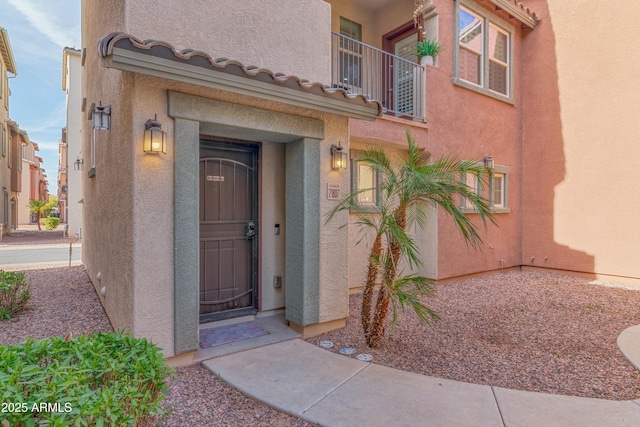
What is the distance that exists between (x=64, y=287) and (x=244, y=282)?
490 centimetres

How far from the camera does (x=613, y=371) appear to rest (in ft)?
13.0

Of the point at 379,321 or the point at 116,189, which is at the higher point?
the point at 116,189

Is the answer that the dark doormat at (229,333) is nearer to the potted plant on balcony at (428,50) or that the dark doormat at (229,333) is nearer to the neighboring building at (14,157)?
the potted plant on balcony at (428,50)

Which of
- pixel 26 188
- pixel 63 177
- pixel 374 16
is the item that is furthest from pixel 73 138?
pixel 26 188

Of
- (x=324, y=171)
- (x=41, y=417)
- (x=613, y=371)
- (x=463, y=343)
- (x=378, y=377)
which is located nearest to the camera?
(x=41, y=417)

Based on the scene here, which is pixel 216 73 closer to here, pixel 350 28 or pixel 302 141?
pixel 302 141

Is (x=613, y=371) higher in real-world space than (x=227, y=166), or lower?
lower

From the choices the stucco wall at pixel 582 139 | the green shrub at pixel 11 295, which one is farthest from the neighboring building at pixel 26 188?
the stucco wall at pixel 582 139

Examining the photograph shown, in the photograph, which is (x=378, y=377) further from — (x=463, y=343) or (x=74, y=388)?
(x=74, y=388)

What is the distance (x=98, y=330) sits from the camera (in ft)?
16.2

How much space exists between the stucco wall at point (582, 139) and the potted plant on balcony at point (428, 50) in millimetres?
3933

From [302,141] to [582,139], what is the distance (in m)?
8.25

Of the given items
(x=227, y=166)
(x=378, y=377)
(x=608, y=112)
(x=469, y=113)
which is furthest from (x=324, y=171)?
(x=608, y=112)

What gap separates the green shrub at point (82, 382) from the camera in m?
1.75
